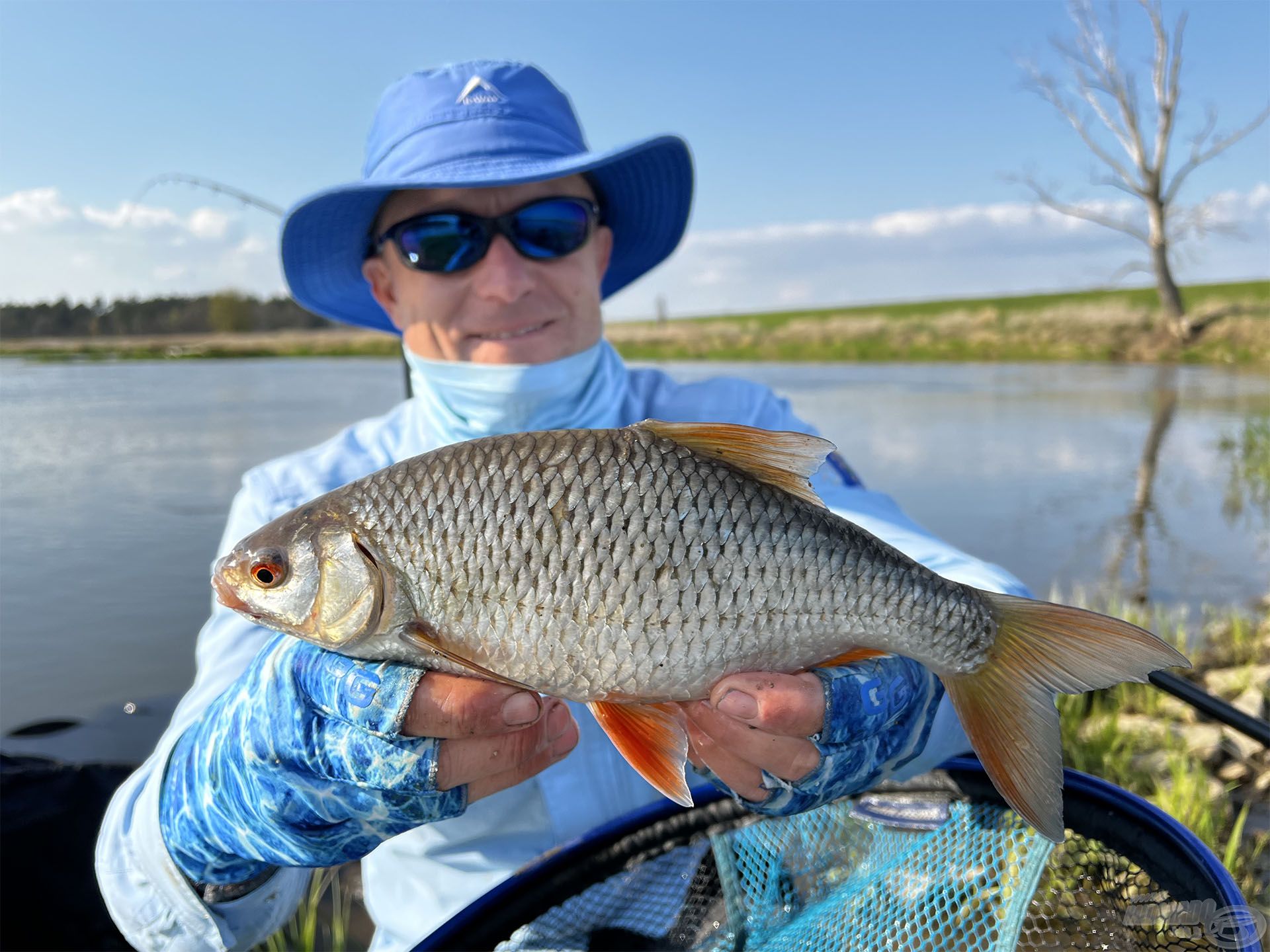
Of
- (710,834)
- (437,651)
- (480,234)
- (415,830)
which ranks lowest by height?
(415,830)

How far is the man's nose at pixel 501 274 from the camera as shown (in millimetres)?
2039

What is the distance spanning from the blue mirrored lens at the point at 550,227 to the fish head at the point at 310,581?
3.42 ft

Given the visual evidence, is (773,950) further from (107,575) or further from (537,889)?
(107,575)

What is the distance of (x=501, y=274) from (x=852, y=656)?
1.27 metres

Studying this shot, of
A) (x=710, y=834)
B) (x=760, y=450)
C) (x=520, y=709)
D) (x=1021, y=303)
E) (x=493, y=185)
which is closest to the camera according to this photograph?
(x=520, y=709)

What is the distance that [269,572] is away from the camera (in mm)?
1294

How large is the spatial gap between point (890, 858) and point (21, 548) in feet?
26.7

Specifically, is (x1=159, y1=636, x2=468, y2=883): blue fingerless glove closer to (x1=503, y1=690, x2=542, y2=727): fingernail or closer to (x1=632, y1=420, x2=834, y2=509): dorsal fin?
(x1=503, y1=690, x2=542, y2=727): fingernail

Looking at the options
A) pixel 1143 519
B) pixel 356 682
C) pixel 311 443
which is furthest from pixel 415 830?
pixel 311 443

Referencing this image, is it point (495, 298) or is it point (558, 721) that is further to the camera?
point (495, 298)

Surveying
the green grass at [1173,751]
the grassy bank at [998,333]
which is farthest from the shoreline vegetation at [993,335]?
the green grass at [1173,751]

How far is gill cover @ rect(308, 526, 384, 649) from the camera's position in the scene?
1.26 m

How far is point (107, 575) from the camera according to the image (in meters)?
6.42

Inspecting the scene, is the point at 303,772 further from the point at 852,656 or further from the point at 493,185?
the point at 493,185
